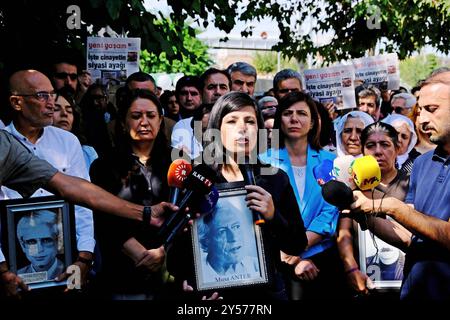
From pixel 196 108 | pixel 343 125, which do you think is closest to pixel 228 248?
pixel 343 125

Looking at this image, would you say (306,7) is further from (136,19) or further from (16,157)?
(16,157)

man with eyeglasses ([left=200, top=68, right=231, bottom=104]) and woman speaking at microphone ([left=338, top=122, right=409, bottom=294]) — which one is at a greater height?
man with eyeglasses ([left=200, top=68, right=231, bottom=104])

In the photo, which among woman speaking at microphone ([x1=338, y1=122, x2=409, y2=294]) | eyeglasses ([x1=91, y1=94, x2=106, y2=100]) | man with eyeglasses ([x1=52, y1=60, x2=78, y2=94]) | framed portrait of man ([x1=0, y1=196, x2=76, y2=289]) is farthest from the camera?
eyeglasses ([x1=91, y1=94, x2=106, y2=100])

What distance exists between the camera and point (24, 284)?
13.5 ft

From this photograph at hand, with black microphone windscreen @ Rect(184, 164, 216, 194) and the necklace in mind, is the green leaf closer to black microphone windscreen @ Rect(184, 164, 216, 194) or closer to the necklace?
the necklace

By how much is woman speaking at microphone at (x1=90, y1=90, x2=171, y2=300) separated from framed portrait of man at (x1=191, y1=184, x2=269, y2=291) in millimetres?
406

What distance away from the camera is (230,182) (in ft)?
13.5

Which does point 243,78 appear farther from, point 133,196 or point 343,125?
point 133,196

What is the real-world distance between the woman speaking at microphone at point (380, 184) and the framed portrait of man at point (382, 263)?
78mm

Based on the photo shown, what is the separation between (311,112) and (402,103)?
3970 mm

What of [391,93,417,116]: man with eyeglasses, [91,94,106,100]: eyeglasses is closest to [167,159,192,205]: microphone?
[91,94,106,100]: eyeglasses

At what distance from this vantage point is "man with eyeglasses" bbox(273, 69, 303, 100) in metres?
7.79

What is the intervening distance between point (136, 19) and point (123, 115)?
263 cm
